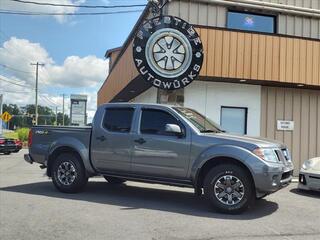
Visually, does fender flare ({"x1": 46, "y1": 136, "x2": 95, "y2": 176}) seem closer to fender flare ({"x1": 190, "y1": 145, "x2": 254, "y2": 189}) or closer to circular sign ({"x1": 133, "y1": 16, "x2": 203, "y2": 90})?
fender flare ({"x1": 190, "y1": 145, "x2": 254, "y2": 189})

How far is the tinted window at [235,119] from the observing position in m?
14.6

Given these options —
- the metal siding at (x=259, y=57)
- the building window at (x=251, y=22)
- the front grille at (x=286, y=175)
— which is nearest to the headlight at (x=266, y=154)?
the front grille at (x=286, y=175)

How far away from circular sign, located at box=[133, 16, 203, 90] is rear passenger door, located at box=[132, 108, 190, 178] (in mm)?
3750

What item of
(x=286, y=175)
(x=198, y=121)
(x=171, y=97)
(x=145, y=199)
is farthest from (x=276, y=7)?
(x=145, y=199)

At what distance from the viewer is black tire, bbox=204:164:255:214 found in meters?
8.31

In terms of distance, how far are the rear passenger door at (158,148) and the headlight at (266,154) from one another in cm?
128

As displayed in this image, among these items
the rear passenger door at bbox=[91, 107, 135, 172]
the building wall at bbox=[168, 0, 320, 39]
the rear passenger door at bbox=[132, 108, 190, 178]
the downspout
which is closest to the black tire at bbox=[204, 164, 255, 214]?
the rear passenger door at bbox=[132, 108, 190, 178]

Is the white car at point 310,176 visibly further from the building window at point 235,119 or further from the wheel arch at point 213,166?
the building window at point 235,119

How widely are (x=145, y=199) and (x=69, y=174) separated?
1.77 metres

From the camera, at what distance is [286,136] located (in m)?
15.0

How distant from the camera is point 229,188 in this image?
27.6ft

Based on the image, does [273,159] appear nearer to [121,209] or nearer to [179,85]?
[121,209]

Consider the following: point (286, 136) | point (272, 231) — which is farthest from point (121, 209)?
point (286, 136)

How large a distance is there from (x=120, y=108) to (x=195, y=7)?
5.95 metres
